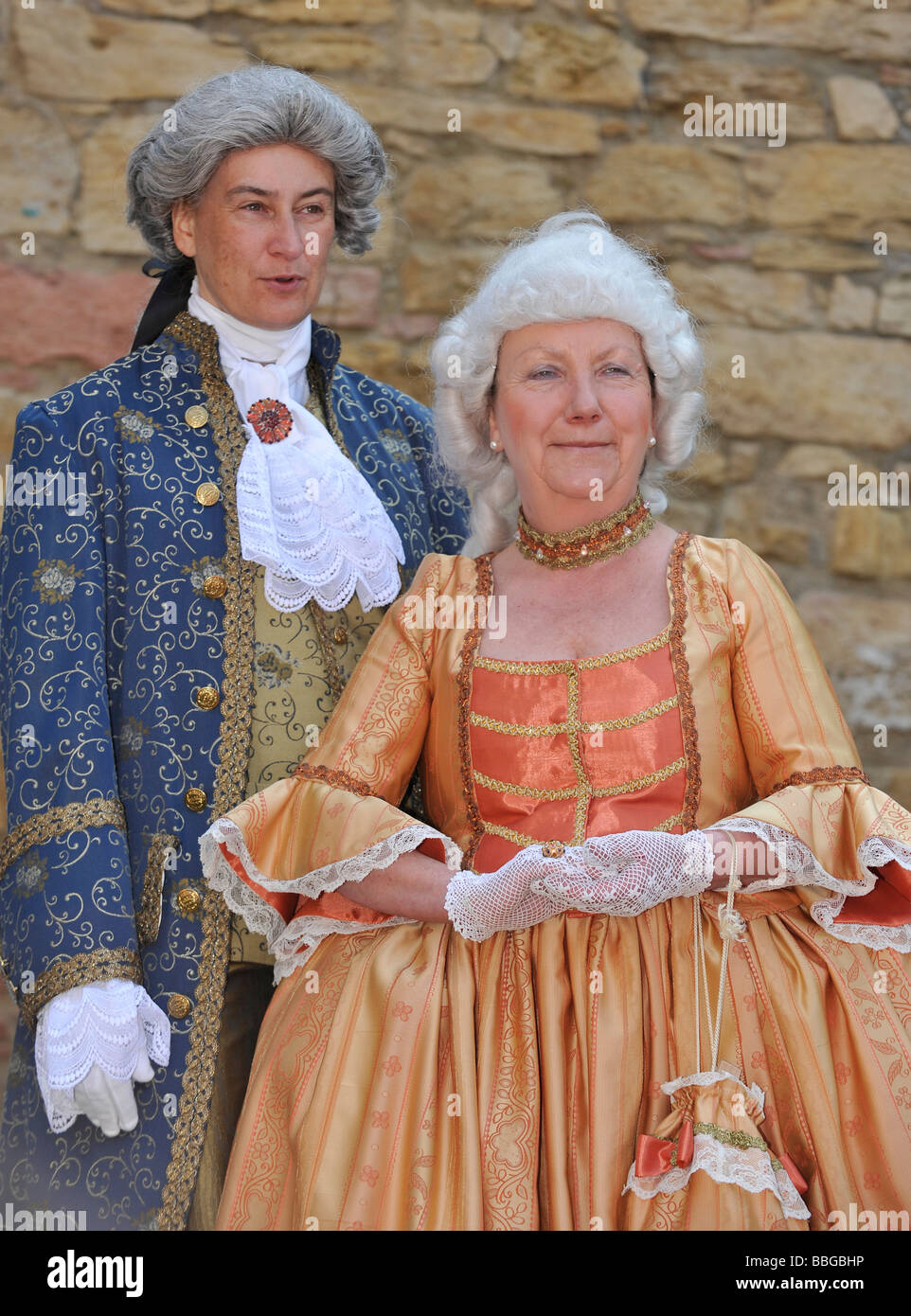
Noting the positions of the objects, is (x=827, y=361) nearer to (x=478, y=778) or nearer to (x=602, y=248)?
(x=602, y=248)

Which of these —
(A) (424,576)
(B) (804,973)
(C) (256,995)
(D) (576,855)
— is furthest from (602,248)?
(C) (256,995)

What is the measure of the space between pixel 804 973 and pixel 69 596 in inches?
43.3

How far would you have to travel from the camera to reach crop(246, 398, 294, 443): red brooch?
2.39m

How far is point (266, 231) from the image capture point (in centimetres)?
236

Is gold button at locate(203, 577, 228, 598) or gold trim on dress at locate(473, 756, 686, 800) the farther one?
gold button at locate(203, 577, 228, 598)

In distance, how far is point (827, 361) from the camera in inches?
141

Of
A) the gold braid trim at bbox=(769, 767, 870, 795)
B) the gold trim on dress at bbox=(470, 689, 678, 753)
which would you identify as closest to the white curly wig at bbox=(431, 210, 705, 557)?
the gold trim on dress at bbox=(470, 689, 678, 753)

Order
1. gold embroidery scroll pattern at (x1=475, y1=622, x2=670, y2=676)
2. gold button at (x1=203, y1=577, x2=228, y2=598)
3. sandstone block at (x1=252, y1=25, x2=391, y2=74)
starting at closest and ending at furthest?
1. gold embroidery scroll pattern at (x1=475, y1=622, x2=670, y2=676)
2. gold button at (x1=203, y1=577, x2=228, y2=598)
3. sandstone block at (x1=252, y1=25, x2=391, y2=74)

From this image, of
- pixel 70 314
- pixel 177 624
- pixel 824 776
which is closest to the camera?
pixel 824 776

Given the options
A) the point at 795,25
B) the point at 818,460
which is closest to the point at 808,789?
the point at 818,460

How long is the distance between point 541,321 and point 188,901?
91 cm

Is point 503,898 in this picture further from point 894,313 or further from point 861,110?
point 861,110

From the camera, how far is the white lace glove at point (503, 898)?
6.03 feet

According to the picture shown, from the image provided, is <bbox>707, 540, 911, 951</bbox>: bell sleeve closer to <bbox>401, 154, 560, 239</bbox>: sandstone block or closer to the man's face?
the man's face
